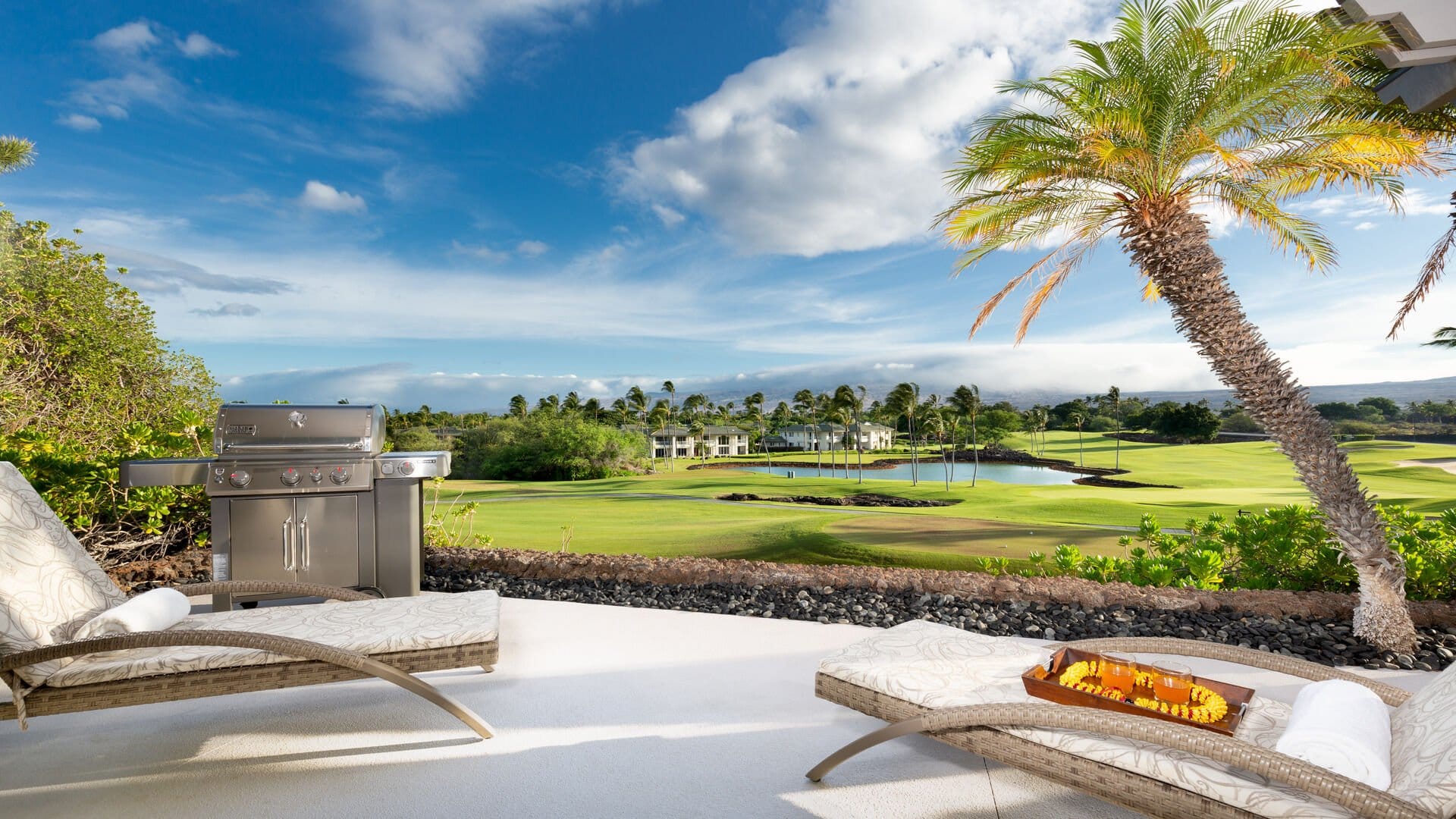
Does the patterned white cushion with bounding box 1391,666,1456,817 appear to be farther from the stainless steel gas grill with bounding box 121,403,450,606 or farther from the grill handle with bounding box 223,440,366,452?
the grill handle with bounding box 223,440,366,452

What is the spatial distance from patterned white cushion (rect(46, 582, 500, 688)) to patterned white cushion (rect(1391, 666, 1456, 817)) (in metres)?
2.48

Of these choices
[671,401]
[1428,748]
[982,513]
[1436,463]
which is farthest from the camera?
[671,401]

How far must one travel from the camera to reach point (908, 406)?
40.6ft

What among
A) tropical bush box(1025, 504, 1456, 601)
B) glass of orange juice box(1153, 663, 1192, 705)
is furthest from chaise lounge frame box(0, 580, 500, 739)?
tropical bush box(1025, 504, 1456, 601)

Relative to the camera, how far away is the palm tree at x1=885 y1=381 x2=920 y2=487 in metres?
12.3

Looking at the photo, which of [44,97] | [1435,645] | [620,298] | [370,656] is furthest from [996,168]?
[44,97]

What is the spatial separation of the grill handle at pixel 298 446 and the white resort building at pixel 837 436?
1010cm

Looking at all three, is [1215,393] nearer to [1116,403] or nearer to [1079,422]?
[1116,403]

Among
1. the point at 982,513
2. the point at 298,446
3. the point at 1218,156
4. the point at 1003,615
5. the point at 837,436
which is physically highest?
the point at 1218,156

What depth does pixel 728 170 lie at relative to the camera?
940 cm

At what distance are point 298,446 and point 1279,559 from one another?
671cm

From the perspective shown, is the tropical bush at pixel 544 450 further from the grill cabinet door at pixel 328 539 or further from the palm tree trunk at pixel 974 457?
the grill cabinet door at pixel 328 539

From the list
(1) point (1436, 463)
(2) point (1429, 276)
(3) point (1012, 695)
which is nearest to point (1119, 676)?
(3) point (1012, 695)

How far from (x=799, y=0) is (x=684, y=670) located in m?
7.70
